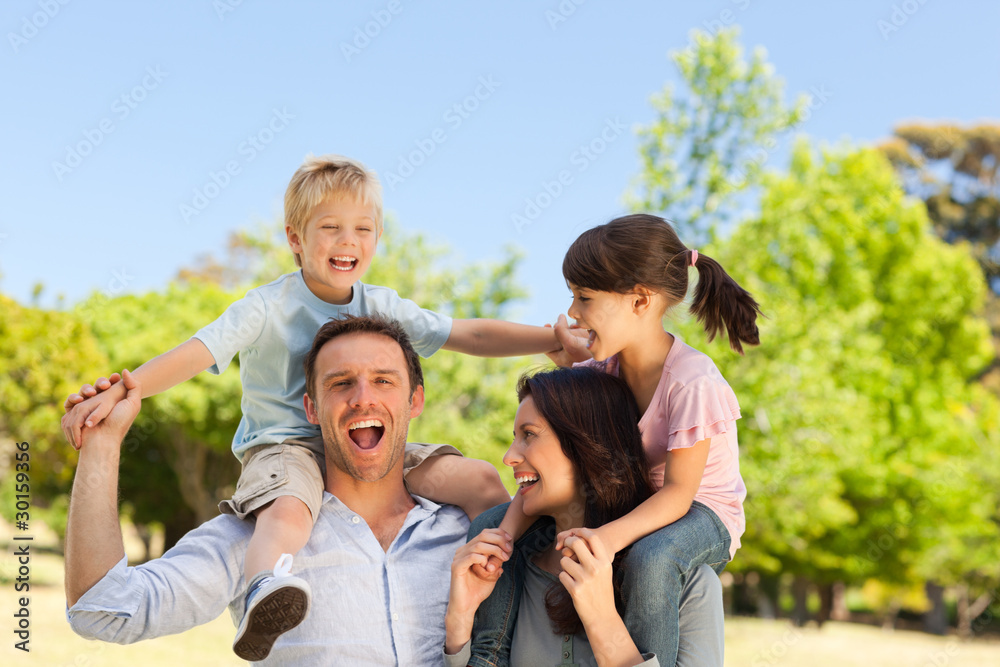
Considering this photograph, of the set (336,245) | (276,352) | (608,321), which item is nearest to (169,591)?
(276,352)

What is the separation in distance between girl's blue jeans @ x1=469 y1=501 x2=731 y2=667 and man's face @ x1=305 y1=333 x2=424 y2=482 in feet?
1.52

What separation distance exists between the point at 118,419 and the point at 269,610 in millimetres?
749

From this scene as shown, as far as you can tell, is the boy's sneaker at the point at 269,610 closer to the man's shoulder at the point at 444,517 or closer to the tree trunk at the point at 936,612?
the man's shoulder at the point at 444,517

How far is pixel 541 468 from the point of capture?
287cm

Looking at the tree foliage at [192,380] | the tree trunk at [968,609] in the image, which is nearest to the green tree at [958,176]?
the tree trunk at [968,609]

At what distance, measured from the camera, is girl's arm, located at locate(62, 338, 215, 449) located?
2.58m

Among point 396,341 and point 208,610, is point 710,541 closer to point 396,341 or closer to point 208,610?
point 396,341

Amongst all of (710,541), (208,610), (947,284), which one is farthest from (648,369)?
(947,284)

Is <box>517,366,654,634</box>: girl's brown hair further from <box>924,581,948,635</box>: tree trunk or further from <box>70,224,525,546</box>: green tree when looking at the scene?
<box>924,581,948,635</box>: tree trunk

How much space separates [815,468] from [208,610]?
12134 millimetres

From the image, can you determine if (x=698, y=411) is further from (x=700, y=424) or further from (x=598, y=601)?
(x=598, y=601)

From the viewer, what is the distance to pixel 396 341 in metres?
3.32

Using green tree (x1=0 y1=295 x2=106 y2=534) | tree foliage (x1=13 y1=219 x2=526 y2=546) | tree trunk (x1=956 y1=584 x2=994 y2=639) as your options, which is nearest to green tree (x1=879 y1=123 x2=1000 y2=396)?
tree trunk (x1=956 y1=584 x2=994 y2=639)

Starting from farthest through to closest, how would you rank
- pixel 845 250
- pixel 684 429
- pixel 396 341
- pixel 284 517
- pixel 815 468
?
pixel 845 250, pixel 815 468, pixel 396 341, pixel 284 517, pixel 684 429
